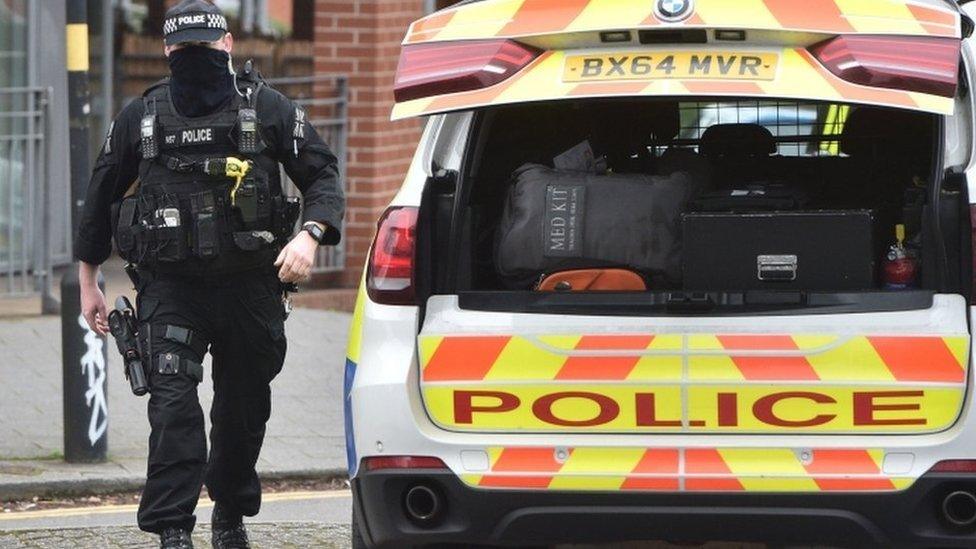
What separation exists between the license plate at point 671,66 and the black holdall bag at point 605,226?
1.53 ft

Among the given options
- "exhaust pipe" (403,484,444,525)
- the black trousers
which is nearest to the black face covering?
the black trousers

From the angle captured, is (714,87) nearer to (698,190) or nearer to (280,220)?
(698,190)

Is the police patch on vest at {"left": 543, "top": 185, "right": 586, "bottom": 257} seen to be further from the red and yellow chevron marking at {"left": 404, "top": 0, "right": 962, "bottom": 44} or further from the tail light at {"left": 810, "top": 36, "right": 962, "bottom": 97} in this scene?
the tail light at {"left": 810, "top": 36, "right": 962, "bottom": 97}

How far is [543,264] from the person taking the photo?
548cm

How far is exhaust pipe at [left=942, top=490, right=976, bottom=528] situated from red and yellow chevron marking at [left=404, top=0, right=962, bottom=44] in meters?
1.05

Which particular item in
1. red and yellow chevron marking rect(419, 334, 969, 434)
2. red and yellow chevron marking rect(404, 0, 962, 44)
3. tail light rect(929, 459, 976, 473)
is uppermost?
red and yellow chevron marking rect(404, 0, 962, 44)

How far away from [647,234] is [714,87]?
618 mm

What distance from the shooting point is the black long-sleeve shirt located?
6.35 m

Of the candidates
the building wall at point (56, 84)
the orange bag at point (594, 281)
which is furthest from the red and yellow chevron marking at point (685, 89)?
the building wall at point (56, 84)

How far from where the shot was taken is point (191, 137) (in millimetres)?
6250

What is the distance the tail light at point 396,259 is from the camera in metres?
5.30

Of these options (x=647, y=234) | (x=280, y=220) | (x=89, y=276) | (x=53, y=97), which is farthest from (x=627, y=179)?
(x=53, y=97)

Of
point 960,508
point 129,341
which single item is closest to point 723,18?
point 960,508

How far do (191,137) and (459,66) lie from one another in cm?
142
